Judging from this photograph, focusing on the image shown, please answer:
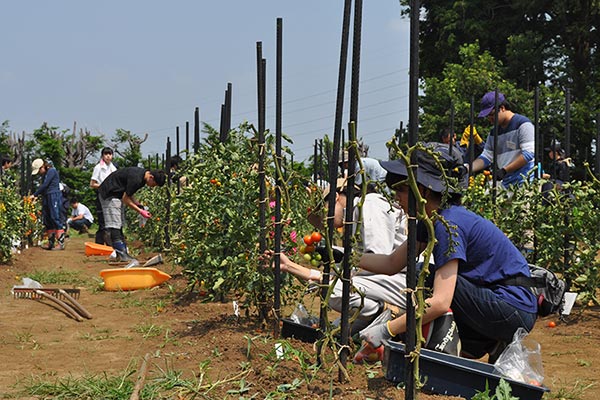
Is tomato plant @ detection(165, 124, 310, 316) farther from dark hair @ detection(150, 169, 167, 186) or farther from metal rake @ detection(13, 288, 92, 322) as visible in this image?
dark hair @ detection(150, 169, 167, 186)

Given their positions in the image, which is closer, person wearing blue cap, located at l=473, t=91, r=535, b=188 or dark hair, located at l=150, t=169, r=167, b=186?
person wearing blue cap, located at l=473, t=91, r=535, b=188

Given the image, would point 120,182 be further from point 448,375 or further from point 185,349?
point 448,375

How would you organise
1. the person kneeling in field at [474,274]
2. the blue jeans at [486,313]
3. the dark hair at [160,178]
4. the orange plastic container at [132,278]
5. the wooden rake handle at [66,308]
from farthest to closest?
the dark hair at [160,178]
the orange plastic container at [132,278]
the wooden rake handle at [66,308]
the blue jeans at [486,313]
the person kneeling in field at [474,274]

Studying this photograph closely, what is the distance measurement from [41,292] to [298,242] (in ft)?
8.60

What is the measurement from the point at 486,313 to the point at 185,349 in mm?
1862

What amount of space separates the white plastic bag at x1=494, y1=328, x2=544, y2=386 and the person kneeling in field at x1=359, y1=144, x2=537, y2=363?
31 cm

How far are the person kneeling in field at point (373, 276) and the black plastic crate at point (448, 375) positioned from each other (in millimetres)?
1038

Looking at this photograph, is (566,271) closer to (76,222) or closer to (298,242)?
(298,242)

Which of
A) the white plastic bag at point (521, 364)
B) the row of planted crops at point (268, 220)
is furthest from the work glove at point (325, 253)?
the white plastic bag at point (521, 364)

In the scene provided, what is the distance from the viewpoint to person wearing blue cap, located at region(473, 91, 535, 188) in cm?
716

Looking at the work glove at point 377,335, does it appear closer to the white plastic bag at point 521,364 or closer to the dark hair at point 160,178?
the white plastic bag at point 521,364

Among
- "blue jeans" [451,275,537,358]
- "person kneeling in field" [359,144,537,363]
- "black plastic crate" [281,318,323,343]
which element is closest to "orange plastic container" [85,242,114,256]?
"black plastic crate" [281,318,323,343]

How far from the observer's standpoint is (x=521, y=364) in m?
3.40

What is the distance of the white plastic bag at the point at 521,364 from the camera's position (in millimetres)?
3357
